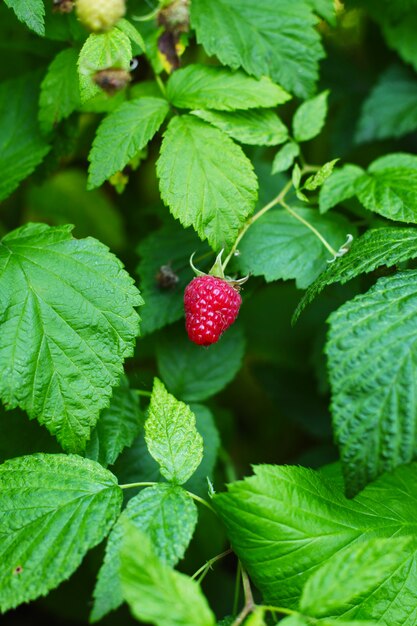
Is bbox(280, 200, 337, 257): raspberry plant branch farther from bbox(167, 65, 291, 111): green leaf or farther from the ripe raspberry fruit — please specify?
the ripe raspberry fruit

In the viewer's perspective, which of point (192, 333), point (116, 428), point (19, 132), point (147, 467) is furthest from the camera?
point (19, 132)

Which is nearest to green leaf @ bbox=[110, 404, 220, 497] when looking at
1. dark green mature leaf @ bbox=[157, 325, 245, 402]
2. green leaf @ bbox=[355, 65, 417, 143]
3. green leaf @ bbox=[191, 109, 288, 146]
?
dark green mature leaf @ bbox=[157, 325, 245, 402]

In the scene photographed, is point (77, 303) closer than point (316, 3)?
Yes

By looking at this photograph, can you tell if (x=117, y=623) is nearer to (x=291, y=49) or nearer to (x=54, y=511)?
(x=54, y=511)

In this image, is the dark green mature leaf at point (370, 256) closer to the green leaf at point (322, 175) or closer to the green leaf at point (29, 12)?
the green leaf at point (322, 175)

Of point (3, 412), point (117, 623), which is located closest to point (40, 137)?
point (3, 412)

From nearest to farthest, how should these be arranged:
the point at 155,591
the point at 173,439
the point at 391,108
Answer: the point at 155,591 < the point at 173,439 < the point at 391,108

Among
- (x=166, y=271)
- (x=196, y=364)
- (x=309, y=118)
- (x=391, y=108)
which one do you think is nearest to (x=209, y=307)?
(x=166, y=271)

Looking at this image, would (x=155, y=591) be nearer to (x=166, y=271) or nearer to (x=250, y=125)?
(x=166, y=271)
